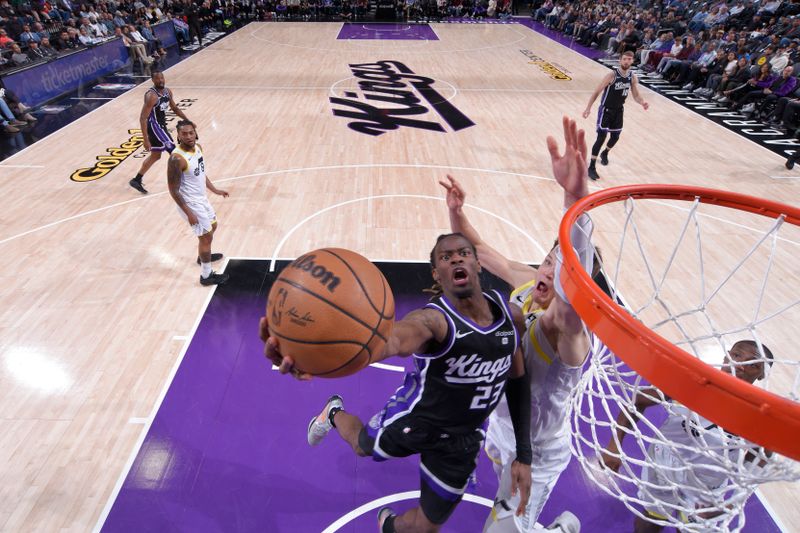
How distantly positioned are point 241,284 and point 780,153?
9289mm

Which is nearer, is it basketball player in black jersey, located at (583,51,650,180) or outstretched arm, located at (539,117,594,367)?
outstretched arm, located at (539,117,594,367)

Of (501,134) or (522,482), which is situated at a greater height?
(522,482)

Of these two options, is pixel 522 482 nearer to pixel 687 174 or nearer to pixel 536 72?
pixel 687 174

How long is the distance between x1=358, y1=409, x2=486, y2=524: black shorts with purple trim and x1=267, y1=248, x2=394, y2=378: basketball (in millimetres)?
650

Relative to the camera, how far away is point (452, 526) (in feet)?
9.70

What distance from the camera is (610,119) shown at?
732 cm

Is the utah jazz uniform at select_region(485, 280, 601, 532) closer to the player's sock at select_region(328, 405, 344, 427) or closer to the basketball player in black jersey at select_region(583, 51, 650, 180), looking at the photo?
the player's sock at select_region(328, 405, 344, 427)

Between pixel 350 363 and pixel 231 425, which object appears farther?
pixel 231 425

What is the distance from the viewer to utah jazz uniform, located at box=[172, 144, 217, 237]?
440 centimetres

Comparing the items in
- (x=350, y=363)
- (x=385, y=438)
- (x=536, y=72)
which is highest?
(x=350, y=363)

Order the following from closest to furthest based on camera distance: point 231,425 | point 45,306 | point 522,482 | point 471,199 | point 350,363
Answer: point 350,363
point 522,482
point 231,425
point 45,306
point 471,199

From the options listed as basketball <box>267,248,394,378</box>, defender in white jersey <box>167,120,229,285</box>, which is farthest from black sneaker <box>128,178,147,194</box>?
basketball <box>267,248,394,378</box>

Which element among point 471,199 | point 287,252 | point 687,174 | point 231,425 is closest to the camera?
point 231,425

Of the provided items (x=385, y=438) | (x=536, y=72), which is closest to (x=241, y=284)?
(x=385, y=438)
